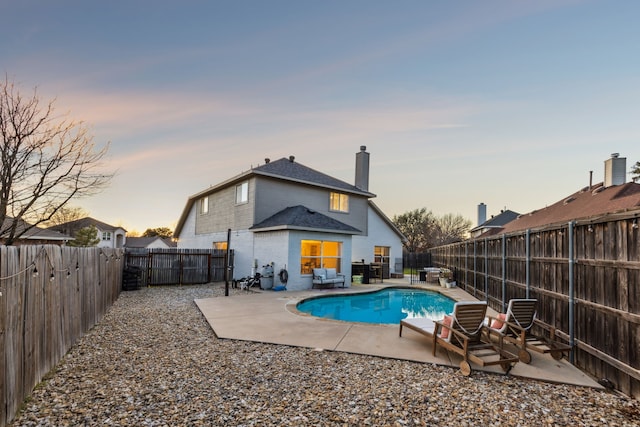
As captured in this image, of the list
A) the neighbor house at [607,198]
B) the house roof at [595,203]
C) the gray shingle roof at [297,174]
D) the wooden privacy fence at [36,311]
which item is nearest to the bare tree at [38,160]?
the wooden privacy fence at [36,311]

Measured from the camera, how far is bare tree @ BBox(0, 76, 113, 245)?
32.6 feet

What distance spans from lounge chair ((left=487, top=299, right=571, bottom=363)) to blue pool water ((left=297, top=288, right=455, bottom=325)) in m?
4.40

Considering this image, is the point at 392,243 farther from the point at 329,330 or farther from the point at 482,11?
the point at 329,330

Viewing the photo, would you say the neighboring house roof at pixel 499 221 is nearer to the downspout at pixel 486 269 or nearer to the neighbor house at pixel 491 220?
the neighbor house at pixel 491 220

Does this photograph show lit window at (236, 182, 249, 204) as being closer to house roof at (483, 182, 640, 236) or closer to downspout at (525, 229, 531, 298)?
house roof at (483, 182, 640, 236)

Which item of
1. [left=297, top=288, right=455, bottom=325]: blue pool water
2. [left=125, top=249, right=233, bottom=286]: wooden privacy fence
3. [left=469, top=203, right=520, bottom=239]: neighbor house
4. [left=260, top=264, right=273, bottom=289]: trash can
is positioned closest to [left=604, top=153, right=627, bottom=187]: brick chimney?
[left=297, top=288, right=455, bottom=325]: blue pool water

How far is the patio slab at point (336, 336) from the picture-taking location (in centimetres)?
474

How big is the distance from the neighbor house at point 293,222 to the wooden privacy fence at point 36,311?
662 centimetres

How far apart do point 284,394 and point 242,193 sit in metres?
14.3

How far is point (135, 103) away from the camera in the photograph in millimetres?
13172

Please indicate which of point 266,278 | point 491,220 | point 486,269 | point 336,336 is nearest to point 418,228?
point 491,220

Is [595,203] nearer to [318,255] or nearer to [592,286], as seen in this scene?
[318,255]

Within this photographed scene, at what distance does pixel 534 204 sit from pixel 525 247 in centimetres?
2667

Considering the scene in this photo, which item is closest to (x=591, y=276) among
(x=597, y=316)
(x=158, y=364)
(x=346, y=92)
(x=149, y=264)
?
(x=597, y=316)
